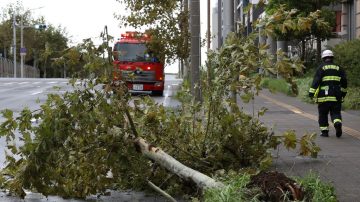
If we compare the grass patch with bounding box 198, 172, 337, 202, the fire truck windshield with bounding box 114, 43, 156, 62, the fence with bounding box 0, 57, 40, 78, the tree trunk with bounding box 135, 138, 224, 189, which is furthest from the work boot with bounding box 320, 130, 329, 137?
the fence with bounding box 0, 57, 40, 78

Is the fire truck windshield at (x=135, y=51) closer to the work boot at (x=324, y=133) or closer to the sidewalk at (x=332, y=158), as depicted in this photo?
the sidewalk at (x=332, y=158)

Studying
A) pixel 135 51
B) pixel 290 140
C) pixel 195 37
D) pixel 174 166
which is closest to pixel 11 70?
pixel 135 51

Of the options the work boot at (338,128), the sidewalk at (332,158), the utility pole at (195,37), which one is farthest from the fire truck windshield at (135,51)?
the work boot at (338,128)

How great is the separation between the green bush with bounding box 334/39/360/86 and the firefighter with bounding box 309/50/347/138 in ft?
26.1

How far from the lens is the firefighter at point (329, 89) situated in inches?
460

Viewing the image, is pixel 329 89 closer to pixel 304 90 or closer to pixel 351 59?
pixel 351 59

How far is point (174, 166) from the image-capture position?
6777mm

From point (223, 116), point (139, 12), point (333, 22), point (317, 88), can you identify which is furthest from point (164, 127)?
point (333, 22)

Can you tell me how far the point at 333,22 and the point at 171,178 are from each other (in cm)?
2220

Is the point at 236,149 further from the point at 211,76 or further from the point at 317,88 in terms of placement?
the point at 317,88

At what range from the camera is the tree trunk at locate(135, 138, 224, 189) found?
612cm

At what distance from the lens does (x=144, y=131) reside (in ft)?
26.0

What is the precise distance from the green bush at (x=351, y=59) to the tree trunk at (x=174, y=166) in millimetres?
13433

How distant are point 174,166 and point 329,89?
568cm
